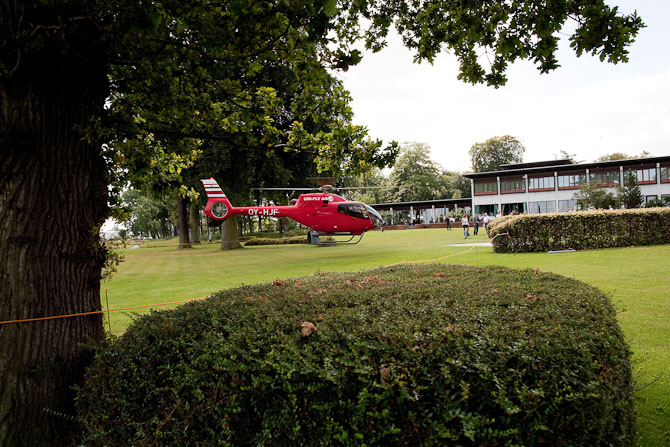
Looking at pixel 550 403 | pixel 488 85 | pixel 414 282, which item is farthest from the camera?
pixel 488 85

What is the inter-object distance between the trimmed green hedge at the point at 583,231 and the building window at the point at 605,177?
4133 cm

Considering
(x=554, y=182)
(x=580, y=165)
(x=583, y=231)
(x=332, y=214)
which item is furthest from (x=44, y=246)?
(x=554, y=182)

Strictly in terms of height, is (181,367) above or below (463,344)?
below

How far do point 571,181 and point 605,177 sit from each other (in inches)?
163

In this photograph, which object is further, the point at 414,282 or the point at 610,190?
the point at 610,190

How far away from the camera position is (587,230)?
18188 millimetres

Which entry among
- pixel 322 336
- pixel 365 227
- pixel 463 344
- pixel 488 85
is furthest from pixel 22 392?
pixel 365 227

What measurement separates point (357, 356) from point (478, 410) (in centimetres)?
72

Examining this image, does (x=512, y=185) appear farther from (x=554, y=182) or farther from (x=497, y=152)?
(x=497, y=152)

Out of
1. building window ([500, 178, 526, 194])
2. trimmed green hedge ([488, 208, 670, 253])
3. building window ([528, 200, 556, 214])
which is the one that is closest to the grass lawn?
trimmed green hedge ([488, 208, 670, 253])

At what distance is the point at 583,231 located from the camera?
59.6ft

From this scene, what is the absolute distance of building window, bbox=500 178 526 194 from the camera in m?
61.4

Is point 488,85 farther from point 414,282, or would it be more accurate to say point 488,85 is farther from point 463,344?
point 463,344

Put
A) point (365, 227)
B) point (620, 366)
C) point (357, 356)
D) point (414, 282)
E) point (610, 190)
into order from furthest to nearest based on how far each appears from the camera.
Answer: point (610, 190)
point (365, 227)
point (414, 282)
point (620, 366)
point (357, 356)
